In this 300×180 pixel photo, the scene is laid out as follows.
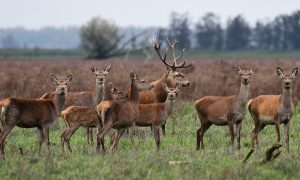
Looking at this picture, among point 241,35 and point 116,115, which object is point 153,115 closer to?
point 116,115

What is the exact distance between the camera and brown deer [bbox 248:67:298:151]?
1588 centimetres

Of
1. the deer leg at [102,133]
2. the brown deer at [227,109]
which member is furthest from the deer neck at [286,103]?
the deer leg at [102,133]

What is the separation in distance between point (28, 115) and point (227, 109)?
428 centimetres

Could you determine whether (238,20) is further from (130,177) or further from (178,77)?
(130,177)

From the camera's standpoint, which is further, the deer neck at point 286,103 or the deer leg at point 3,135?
the deer neck at point 286,103

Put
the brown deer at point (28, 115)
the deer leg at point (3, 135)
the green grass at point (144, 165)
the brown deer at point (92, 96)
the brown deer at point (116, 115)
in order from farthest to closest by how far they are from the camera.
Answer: the brown deer at point (92, 96), the brown deer at point (116, 115), the brown deer at point (28, 115), the deer leg at point (3, 135), the green grass at point (144, 165)

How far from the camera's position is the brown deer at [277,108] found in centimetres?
1588

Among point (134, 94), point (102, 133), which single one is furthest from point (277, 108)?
point (102, 133)

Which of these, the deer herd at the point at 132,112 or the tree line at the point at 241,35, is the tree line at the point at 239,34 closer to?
the tree line at the point at 241,35

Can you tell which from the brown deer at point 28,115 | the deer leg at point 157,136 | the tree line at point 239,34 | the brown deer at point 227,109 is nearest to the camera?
the brown deer at point 28,115

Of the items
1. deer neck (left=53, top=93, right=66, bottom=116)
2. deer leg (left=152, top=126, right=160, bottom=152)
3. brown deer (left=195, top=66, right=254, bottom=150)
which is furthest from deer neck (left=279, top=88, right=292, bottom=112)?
deer neck (left=53, top=93, right=66, bottom=116)

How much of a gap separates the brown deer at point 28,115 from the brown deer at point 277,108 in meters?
4.18

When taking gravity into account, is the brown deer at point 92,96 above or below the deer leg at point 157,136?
above

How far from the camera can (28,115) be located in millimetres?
14156
